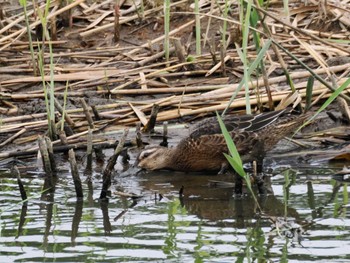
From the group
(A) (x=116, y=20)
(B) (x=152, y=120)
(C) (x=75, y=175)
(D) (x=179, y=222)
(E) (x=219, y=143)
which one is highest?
(A) (x=116, y=20)

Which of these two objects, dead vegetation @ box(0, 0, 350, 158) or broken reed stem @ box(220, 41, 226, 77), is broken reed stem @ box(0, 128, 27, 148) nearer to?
dead vegetation @ box(0, 0, 350, 158)

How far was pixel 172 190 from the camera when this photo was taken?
7910 millimetres

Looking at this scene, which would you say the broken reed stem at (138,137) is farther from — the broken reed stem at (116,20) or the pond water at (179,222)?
the broken reed stem at (116,20)

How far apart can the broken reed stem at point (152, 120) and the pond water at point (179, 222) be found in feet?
2.86

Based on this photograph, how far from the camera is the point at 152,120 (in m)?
9.11

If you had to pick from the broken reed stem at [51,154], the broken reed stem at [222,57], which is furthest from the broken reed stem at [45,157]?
the broken reed stem at [222,57]

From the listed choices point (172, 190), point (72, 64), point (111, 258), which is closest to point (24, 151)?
point (172, 190)

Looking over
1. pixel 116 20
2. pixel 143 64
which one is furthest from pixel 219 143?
pixel 116 20

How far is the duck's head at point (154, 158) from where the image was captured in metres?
8.48

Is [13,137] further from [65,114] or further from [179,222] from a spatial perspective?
[179,222]

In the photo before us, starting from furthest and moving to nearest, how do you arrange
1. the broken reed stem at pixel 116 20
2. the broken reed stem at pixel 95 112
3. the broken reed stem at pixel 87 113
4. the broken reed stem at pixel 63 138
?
1. the broken reed stem at pixel 116 20
2. the broken reed stem at pixel 95 112
3. the broken reed stem at pixel 87 113
4. the broken reed stem at pixel 63 138

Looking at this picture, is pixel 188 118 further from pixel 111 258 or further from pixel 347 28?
pixel 111 258

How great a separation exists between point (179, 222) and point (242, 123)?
2025 millimetres

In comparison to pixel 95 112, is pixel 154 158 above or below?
below
